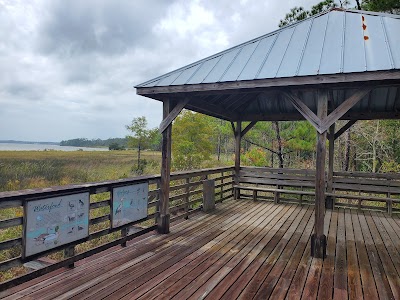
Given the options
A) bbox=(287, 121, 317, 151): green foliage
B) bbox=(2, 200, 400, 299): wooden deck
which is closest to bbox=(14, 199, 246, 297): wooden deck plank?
bbox=(2, 200, 400, 299): wooden deck

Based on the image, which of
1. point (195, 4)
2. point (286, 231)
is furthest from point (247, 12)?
point (286, 231)

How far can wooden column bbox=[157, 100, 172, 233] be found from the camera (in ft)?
15.0

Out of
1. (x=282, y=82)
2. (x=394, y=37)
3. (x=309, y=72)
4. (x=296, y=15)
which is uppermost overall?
(x=296, y=15)

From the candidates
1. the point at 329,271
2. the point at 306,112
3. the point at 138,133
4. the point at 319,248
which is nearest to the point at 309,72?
the point at 306,112

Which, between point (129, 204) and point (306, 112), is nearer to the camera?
point (306, 112)

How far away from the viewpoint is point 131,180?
13.4 feet

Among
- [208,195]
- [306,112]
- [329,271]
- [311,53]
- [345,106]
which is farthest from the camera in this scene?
[208,195]

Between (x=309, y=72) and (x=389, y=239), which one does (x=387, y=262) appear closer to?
(x=389, y=239)

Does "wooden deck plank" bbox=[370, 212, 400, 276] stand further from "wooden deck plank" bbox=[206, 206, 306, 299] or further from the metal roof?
the metal roof

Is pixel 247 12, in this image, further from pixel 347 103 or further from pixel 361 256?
pixel 361 256

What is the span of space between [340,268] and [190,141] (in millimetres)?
13021

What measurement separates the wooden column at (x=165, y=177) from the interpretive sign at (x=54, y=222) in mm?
1525

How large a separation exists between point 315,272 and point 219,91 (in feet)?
9.05

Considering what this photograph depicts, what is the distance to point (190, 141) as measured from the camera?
15969mm
